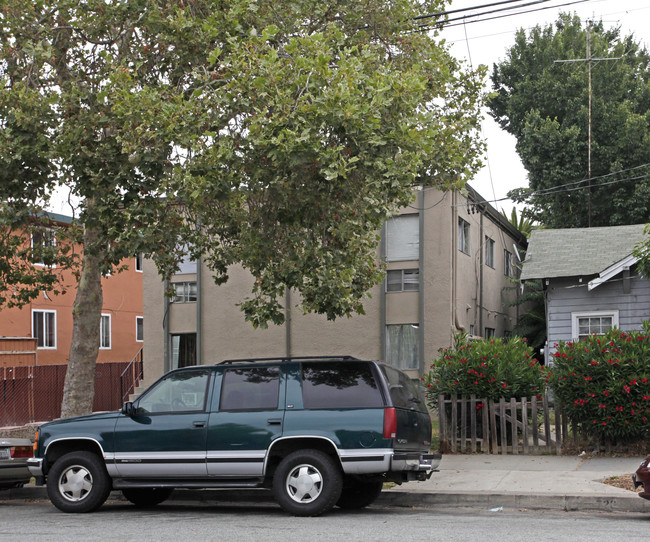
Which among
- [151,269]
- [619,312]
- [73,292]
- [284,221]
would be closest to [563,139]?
[619,312]

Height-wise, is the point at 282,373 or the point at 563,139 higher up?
the point at 563,139

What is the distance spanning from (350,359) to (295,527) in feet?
6.77

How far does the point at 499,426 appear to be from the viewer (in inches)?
580

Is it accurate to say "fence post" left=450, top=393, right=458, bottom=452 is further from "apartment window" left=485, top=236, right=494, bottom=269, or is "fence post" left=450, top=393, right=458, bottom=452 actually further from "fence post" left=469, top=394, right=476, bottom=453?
"apartment window" left=485, top=236, right=494, bottom=269

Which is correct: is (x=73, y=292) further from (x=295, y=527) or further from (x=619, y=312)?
(x=295, y=527)

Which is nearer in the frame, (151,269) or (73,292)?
(151,269)

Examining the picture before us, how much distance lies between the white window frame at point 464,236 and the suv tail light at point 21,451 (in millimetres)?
14205

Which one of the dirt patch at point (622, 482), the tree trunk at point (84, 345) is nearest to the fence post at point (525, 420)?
the dirt patch at point (622, 482)

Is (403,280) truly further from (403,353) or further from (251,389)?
(251,389)

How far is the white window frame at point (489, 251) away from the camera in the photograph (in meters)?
26.5

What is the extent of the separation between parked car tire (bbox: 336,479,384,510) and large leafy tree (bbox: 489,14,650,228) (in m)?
22.6

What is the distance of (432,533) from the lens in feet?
27.1

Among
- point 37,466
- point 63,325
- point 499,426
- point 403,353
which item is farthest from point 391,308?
point 63,325

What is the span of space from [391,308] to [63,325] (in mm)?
15065
